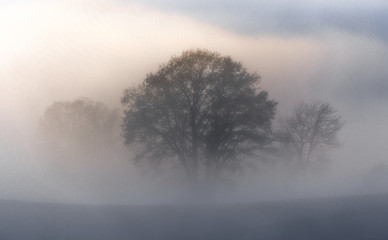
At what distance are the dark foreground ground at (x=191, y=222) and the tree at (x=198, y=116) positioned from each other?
11.8 metres

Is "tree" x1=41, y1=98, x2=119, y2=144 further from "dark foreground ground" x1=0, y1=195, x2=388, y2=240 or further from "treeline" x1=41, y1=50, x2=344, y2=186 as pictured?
"dark foreground ground" x1=0, y1=195, x2=388, y2=240

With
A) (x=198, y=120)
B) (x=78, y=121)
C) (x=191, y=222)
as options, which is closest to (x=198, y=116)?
(x=198, y=120)

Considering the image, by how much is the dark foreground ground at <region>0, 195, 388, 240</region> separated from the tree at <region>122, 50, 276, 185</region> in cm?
1184

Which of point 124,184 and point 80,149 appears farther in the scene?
point 80,149

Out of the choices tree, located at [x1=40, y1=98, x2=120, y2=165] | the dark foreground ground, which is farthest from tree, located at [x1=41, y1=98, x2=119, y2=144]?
the dark foreground ground

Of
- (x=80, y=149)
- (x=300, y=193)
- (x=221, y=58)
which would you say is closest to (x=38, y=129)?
(x=80, y=149)

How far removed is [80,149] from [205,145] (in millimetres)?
8068

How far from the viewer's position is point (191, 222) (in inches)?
604

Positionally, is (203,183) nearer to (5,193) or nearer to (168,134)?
(168,134)

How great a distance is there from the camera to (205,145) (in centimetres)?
3070

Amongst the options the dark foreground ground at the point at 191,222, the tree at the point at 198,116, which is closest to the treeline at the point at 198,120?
the tree at the point at 198,116

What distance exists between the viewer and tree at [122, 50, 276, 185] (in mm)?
30234

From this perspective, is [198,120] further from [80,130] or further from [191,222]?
[191,222]

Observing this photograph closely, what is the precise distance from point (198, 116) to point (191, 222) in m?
15.2
